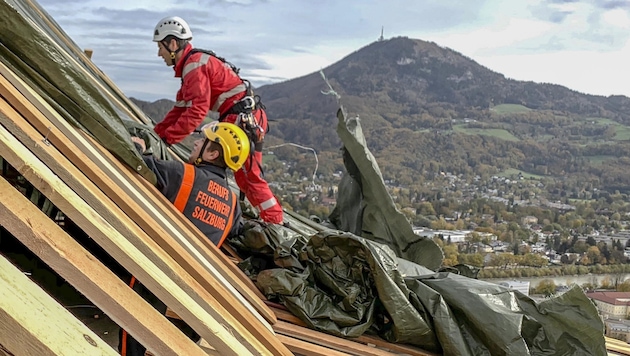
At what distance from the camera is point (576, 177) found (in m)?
68.0

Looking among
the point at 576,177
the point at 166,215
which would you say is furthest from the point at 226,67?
the point at 576,177

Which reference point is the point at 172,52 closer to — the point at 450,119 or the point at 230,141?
the point at 230,141

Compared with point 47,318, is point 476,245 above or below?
below

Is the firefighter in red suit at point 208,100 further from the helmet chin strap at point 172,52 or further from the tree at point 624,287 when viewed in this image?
the tree at point 624,287

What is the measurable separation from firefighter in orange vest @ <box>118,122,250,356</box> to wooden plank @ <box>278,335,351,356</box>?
474 mm

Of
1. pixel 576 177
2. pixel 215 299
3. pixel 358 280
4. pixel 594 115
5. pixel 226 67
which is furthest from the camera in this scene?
pixel 594 115

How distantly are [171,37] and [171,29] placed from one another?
0.07m

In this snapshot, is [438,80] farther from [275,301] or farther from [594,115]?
[275,301]

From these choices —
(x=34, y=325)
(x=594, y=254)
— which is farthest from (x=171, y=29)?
(x=594, y=254)

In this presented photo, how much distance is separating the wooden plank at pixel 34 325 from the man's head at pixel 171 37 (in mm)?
3315

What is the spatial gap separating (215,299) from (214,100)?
2609 millimetres

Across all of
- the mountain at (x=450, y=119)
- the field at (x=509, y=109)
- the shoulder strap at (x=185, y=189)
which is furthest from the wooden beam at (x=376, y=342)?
the field at (x=509, y=109)

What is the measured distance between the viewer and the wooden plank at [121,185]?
222 centimetres

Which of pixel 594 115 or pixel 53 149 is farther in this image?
pixel 594 115
